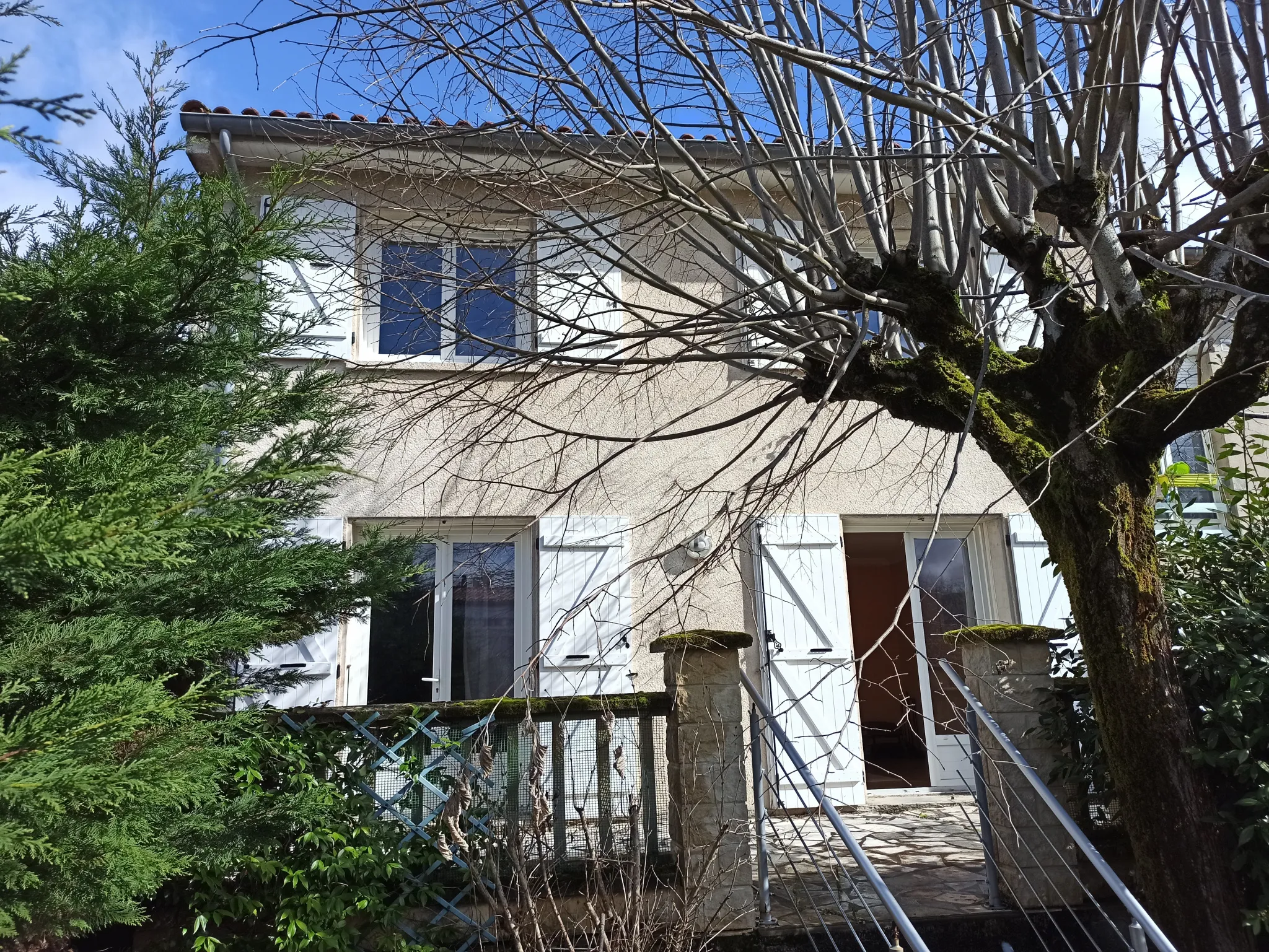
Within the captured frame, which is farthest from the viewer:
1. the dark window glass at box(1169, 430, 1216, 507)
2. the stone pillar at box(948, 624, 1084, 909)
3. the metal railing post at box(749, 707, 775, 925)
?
the dark window glass at box(1169, 430, 1216, 507)

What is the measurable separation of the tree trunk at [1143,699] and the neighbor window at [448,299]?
2.40m

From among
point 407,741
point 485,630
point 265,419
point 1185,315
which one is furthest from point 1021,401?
Answer: point 485,630

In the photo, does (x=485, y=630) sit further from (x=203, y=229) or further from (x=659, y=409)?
(x=203, y=229)

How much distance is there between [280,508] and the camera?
14.5 feet

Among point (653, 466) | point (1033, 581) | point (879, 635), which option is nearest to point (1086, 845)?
point (1033, 581)

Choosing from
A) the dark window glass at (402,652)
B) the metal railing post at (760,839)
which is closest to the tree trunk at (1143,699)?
the metal railing post at (760,839)

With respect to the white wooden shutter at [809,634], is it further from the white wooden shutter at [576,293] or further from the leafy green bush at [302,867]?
the leafy green bush at [302,867]

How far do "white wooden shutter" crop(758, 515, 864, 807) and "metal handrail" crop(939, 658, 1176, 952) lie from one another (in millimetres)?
2168

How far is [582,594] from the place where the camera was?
20.5 ft

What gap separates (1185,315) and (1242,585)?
136cm

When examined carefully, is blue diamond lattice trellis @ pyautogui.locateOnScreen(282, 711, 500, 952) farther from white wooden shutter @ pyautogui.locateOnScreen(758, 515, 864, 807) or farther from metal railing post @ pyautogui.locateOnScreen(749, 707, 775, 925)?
white wooden shutter @ pyautogui.locateOnScreen(758, 515, 864, 807)

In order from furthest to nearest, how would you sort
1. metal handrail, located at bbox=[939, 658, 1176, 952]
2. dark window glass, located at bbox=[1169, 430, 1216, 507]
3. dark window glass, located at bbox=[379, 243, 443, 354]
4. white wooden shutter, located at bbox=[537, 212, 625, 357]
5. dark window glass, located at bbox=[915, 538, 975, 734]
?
dark window glass, located at bbox=[1169, 430, 1216, 507], dark window glass, located at bbox=[915, 538, 975, 734], white wooden shutter, located at bbox=[537, 212, 625, 357], dark window glass, located at bbox=[379, 243, 443, 354], metal handrail, located at bbox=[939, 658, 1176, 952]

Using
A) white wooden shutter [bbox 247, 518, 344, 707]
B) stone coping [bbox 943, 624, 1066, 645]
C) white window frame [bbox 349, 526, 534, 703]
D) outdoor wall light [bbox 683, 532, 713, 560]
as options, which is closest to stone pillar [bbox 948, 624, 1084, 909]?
stone coping [bbox 943, 624, 1066, 645]

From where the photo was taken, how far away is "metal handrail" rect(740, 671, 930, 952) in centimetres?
287
